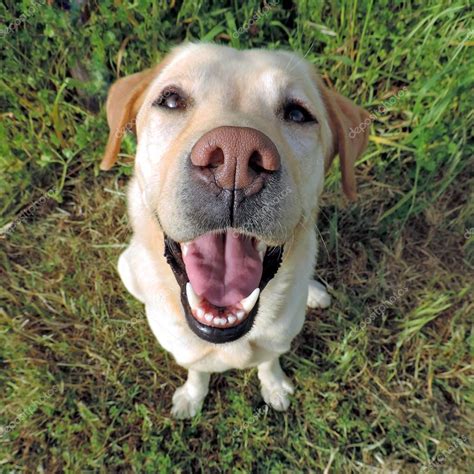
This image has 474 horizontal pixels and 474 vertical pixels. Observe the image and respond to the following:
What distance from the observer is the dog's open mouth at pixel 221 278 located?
186 cm

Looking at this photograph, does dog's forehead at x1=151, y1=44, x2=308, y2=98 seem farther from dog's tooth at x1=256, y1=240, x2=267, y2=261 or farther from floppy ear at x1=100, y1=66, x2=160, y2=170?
dog's tooth at x1=256, y1=240, x2=267, y2=261

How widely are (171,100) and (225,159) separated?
0.75m

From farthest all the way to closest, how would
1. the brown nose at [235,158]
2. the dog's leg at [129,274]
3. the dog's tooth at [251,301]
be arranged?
the dog's leg at [129,274] → the dog's tooth at [251,301] → the brown nose at [235,158]

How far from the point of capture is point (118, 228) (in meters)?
3.59

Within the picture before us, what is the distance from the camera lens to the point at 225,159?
144cm

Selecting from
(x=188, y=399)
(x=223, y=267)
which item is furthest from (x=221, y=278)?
(x=188, y=399)

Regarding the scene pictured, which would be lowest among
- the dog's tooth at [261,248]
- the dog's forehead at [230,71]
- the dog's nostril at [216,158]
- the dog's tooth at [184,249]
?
the dog's tooth at [261,248]

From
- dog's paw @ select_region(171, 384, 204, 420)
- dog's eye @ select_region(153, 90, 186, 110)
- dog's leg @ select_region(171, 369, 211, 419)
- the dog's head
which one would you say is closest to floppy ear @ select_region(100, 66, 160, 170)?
the dog's head

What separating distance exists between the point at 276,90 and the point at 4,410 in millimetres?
2846

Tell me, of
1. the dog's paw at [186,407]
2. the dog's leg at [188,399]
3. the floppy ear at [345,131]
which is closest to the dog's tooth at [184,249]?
the floppy ear at [345,131]

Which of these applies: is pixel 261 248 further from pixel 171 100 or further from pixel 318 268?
pixel 318 268

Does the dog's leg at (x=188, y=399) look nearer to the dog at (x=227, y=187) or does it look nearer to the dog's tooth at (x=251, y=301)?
the dog at (x=227, y=187)

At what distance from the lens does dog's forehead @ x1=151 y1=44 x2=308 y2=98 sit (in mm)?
1974

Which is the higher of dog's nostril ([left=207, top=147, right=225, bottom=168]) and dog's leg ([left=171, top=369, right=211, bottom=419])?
dog's nostril ([left=207, top=147, right=225, bottom=168])
